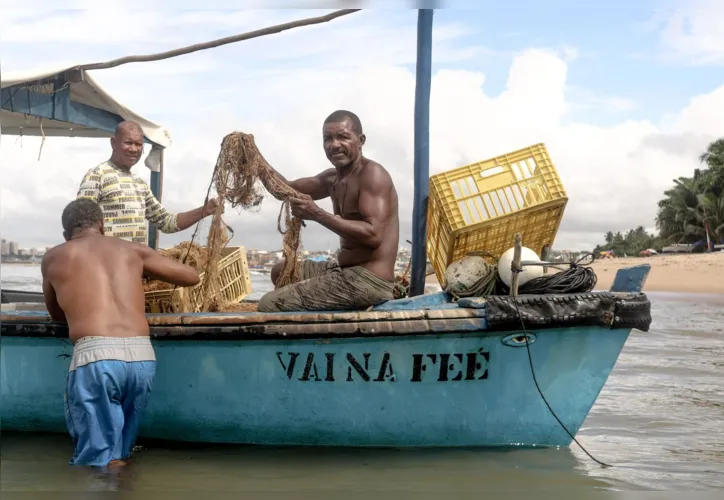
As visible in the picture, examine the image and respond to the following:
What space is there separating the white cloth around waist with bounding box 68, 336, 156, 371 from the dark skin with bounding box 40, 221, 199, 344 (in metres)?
0.03

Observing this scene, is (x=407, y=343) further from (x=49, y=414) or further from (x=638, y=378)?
(x=638, y=378)

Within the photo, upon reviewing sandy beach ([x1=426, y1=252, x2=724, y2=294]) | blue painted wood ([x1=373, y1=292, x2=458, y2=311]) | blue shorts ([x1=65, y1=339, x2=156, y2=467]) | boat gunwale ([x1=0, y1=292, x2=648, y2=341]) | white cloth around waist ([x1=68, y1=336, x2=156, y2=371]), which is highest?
blue painted wood ([x1=373, y1=292, x2=458, y2=311])

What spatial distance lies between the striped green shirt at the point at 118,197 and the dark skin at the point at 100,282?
64 cm


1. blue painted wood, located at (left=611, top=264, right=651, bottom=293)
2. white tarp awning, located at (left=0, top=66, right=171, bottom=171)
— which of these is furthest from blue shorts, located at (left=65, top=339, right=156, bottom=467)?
white tarp awning, located at (left=0, top=66, right=171, bottom=171)

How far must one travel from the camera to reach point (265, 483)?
4395mm

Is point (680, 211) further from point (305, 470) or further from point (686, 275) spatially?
point (305, 470)

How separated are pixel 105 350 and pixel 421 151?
97.2 inches

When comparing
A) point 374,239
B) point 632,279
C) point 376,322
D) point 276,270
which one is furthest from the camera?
point 276,270

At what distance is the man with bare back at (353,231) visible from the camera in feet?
15.7

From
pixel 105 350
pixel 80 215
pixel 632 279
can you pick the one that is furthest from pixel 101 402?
pixel 632 279

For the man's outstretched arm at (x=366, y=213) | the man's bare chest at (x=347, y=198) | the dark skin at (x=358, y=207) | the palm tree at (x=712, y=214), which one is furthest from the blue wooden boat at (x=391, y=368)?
the palm tree at (x=712, y=214)

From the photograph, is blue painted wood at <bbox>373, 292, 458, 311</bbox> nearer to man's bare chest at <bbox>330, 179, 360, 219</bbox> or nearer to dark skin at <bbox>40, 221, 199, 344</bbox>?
man's bare chest at <bbox>330, 179, 360, 219</bbox>

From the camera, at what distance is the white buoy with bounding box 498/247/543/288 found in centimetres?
482

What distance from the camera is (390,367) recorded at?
185 inches
